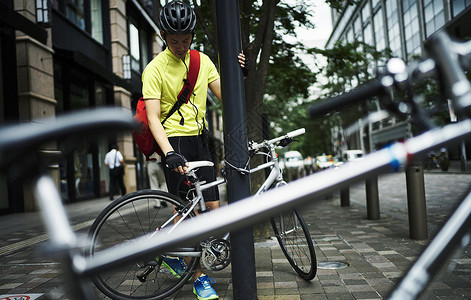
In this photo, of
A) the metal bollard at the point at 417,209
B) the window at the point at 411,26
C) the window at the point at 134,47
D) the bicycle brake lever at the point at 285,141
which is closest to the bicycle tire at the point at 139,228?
the bicycle brake lever at the point at 285,141

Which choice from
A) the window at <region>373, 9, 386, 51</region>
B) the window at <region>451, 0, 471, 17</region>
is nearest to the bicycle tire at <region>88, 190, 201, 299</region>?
the window at <region>451, 0, 471, 17</region>

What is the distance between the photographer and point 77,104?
41.5 feet

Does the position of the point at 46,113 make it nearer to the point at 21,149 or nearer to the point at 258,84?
the point at 258,84

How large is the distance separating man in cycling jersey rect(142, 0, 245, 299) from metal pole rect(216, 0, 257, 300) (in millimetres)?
107

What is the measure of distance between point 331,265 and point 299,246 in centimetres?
61

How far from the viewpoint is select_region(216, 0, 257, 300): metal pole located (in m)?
2.52

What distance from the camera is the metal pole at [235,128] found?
99.0 inches

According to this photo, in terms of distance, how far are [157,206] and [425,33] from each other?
105ft

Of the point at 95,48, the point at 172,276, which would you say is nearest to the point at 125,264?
the point at 172,276


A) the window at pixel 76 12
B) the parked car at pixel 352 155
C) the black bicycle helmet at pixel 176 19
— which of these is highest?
the window at pixel 76 12

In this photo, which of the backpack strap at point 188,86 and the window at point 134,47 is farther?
the window at point 134,47

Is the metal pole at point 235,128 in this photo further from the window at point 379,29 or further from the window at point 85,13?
the window at point 379,29

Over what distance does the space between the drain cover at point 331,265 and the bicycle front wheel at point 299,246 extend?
0.35 m

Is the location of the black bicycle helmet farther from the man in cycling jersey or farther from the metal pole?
the metal pole
